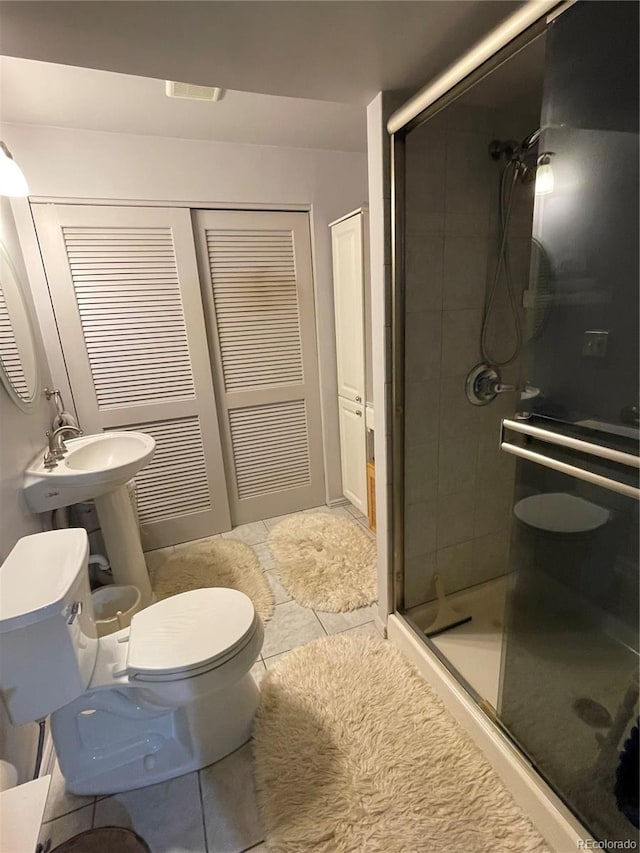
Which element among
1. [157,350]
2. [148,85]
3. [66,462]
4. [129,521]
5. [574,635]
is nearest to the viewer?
[574,635]

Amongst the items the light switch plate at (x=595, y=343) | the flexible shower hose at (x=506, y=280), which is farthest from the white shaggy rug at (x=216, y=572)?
the light switch plate at (x=595, y=343)

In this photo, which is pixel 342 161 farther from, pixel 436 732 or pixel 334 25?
pixel 436 732

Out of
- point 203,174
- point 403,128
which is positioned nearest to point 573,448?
point 403,128

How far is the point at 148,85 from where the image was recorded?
1.50 metres

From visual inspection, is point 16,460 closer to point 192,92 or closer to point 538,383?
point 192,92

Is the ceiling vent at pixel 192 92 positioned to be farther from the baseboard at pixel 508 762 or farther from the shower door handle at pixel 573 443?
the baseboard at pixel 508 762

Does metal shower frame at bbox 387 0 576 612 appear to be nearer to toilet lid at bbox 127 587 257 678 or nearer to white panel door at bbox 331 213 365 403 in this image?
toilet lid at bbox 127 587 257 678

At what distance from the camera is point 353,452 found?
100 inches

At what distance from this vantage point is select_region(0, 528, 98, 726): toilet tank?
0.91m

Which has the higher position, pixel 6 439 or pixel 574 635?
pixel 6 439

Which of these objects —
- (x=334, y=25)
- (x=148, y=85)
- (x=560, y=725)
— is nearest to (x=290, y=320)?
(x=148, y=85)

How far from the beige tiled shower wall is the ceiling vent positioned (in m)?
0.87

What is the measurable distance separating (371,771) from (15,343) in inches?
78.4

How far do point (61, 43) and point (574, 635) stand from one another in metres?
1.89
